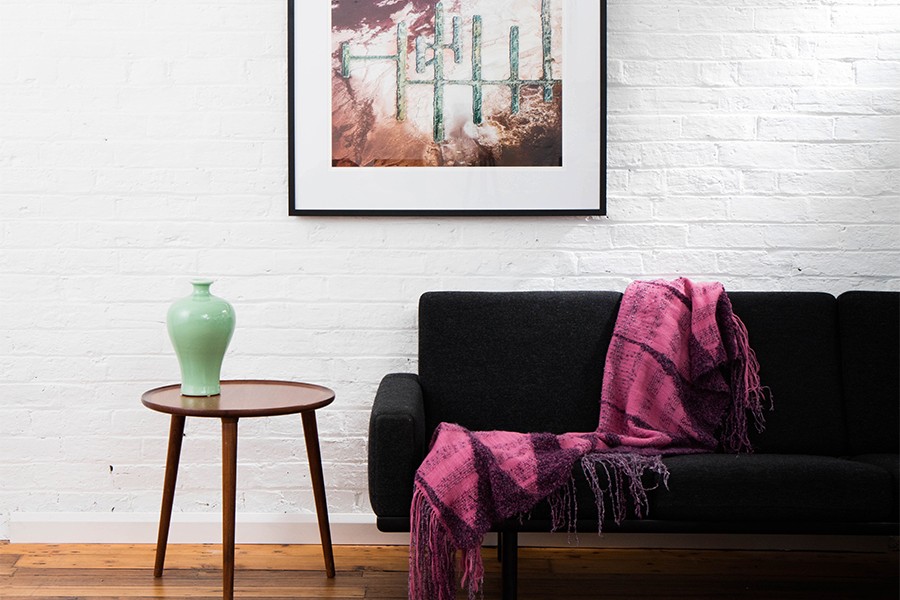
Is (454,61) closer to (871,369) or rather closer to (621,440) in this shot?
(621,440)

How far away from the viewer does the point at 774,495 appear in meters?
2.17

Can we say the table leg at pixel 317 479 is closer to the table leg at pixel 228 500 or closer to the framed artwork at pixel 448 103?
the table leg at pixel 228 500

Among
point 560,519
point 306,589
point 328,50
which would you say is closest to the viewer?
point 560,519

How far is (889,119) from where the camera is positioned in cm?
286

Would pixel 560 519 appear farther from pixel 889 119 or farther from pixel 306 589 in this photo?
pixel 889 119

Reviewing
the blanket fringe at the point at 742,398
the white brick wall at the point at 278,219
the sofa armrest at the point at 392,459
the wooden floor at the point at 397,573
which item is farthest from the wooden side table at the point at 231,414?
the blanket fringe at the point at 742,398

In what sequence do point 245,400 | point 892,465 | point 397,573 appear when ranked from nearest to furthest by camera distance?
point 892,465
point 245,400
point 397,573

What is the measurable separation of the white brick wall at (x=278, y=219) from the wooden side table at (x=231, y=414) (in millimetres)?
332

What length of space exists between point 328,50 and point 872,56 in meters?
1.70

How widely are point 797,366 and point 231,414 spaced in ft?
5.20

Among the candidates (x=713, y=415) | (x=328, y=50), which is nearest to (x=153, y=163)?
(x=328, y=50)

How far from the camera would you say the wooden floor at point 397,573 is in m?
2.48

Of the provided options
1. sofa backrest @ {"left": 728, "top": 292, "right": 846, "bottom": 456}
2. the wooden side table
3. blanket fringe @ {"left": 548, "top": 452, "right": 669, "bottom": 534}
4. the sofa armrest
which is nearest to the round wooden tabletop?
the wooden side table

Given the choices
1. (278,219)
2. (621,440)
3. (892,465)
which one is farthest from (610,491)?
(278,219)
